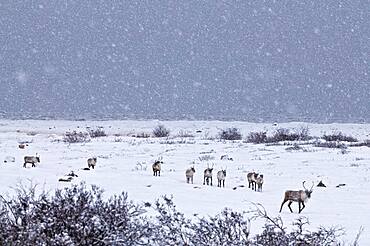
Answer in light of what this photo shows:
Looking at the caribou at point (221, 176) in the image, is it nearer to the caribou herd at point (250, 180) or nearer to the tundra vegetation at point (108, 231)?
the caribou herd at point (250, 180)

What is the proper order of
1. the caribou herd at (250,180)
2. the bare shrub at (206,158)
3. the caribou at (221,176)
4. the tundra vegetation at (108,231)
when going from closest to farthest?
the tundra vegetation at (108,231) → the caribou herd at (250,180) → the caribou at (221,176) → the bare shrub at (206,158)

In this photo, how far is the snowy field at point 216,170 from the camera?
11469 millimetres

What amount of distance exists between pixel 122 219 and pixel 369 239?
3.40 meters

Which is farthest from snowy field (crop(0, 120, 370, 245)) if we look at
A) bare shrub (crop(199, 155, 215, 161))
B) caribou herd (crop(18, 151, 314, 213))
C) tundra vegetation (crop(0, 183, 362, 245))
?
tundra vegetation (crop(0, 183, 362, 245))

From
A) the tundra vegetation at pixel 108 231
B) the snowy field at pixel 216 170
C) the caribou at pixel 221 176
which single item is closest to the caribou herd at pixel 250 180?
the caribou at pixel 221 176

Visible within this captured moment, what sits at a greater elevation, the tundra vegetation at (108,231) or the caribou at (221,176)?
the caribou at (221,176)

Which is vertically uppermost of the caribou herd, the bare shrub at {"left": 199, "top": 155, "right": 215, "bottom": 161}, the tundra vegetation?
the bare shrub at {"left": 199, "top": 155, "right": 215, "bottom": 161}

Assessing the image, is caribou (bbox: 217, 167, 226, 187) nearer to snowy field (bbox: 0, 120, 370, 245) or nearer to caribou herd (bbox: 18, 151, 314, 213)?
caribou herd (bbox: 18, 151, 314, 213)

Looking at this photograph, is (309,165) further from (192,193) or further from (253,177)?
(192,193)

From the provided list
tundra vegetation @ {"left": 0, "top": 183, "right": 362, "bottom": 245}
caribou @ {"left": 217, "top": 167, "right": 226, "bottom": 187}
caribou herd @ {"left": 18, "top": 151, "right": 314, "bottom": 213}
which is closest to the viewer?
tundra vegetation @ {"left": 0, "top": 183, "right": 362, "bottom": 245}

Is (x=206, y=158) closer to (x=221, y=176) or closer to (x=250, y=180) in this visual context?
(x=221, y=176)

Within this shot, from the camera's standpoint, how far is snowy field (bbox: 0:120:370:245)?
452 inches

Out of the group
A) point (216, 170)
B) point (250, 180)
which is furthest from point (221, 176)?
point (216, 170)

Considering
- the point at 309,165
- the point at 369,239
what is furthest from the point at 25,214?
the point at 309,165
